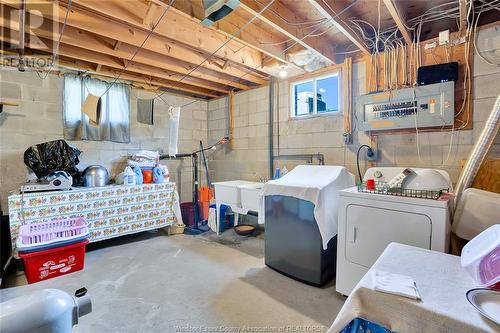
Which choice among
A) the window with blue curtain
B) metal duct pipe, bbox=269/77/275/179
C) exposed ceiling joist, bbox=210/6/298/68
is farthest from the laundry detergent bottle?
exposed ceiling joist, bbox=210/6/298/68

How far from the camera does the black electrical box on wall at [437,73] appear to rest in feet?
7.22

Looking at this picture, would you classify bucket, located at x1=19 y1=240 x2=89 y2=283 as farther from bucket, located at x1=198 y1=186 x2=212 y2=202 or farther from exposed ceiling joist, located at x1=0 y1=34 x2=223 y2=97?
exposed ceiling joist, located at x1=0 y1=34 x2=223 y2=97

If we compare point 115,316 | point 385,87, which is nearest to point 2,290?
point 115,316

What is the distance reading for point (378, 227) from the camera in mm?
1821

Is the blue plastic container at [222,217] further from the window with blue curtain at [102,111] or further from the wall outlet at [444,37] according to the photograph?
the wall outlet at [444,37]

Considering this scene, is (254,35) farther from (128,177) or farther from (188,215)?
(188,215)

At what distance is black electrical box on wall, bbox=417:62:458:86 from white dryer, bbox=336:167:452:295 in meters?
1.22

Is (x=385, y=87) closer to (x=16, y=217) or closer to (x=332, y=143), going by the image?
(x=332, y=143)

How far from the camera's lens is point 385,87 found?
104 inches

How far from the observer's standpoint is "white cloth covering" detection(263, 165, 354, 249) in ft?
7.07

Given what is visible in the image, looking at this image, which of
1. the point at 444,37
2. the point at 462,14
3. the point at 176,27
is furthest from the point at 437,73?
the point at 176,27

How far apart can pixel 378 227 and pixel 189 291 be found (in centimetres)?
167

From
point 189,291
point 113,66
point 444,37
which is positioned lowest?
point 189,291

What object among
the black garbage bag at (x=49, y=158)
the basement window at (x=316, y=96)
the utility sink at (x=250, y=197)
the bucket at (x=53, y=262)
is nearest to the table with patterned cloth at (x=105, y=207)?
the bucket at (x=53, y=262)
